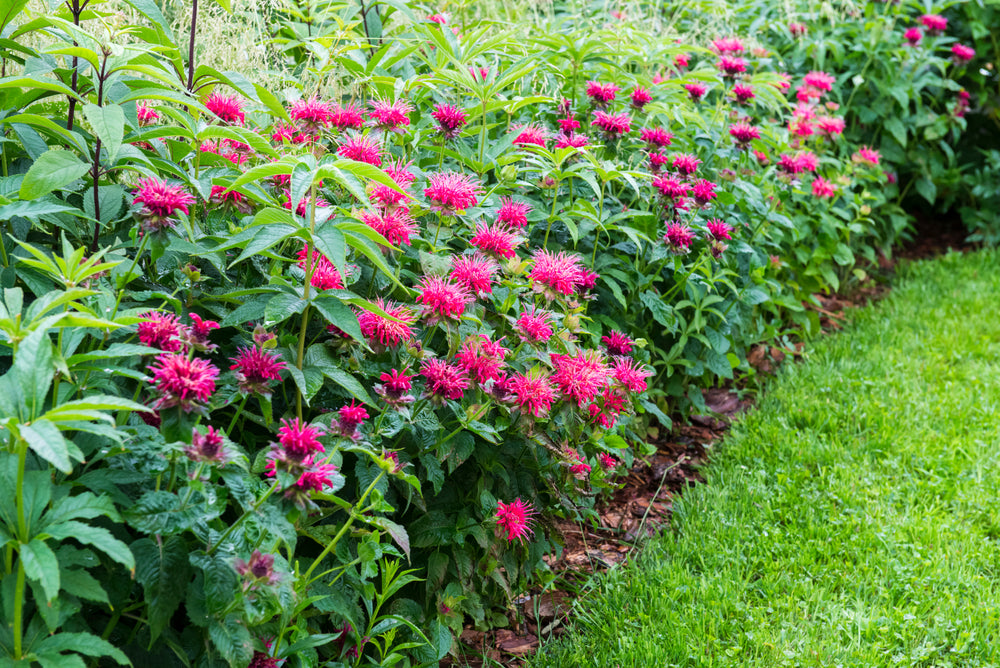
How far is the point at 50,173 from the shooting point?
4.57 ft

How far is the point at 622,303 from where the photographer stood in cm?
243

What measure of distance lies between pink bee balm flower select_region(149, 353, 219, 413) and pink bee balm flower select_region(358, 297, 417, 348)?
1.31 ft

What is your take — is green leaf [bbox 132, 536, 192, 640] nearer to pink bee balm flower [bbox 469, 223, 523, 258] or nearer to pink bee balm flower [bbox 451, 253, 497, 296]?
pink bee balm flower [bbox 451, 253, 497, 296]

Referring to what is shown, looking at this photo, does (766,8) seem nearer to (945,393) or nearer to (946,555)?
(945,393)

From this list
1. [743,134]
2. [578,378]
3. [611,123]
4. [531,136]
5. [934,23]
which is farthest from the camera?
[934,23]

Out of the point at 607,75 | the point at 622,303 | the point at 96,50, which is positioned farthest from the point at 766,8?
the point at 96,50

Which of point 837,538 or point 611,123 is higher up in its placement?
point 611,123

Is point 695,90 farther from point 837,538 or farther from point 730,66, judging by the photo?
point 837,538

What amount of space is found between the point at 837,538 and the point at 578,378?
1181 millimetres

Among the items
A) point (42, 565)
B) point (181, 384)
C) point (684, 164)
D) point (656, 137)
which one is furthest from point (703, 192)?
point (42, 565)

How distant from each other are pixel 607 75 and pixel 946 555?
1.82 meters

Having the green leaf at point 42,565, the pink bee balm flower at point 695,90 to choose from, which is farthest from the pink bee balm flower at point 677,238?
the green leaf at point 42,565

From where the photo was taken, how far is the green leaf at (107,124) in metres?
1.33

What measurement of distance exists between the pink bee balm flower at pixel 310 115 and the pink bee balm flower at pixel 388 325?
1.59 ft
